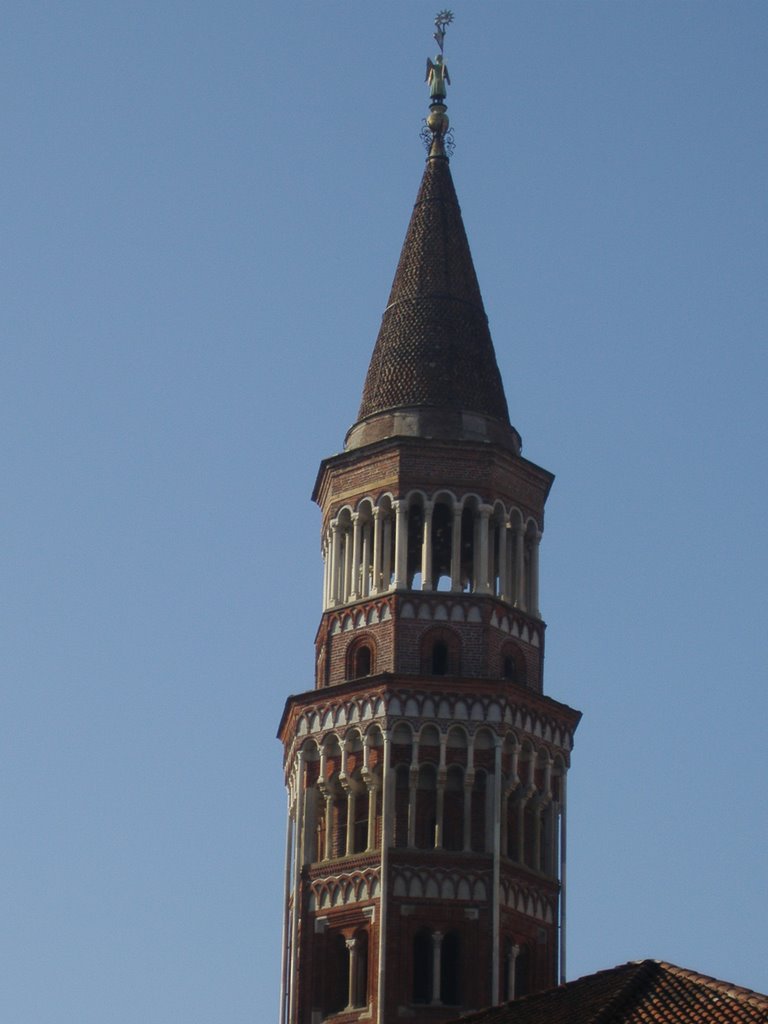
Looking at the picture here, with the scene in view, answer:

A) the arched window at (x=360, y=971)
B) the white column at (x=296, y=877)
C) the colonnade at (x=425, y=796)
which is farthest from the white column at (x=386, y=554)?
the arched window at (x=360, y=971)

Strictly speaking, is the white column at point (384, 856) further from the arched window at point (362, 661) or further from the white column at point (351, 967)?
the arched window at point (362, 661)

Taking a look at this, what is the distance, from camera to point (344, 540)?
5469 centimetres

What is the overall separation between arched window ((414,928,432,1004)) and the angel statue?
64.8 feet

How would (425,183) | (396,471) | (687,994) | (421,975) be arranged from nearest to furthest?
(687,994) → (421,975) → (396,471) → (425,183)

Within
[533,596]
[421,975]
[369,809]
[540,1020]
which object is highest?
[533,596]

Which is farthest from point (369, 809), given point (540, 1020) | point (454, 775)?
point (540, 1020)

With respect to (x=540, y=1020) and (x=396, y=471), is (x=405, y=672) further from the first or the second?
(x=540, y=1020)

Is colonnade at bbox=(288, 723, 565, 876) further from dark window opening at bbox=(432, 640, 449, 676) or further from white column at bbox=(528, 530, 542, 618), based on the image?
white column at bbox=(528, 530, 542, 618)

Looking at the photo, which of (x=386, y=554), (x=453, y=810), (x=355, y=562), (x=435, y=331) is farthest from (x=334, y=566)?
(x=453, y=810)

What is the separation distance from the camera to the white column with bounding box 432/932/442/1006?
161 feet

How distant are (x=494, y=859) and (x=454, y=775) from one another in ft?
6.29

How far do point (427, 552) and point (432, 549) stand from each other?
73 centimetres

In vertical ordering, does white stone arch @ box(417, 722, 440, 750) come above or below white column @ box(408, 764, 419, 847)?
above

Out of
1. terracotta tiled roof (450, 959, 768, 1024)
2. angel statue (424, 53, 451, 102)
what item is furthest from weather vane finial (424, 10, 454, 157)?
terracotta tiled roof (450, 959, 768, 1024)
